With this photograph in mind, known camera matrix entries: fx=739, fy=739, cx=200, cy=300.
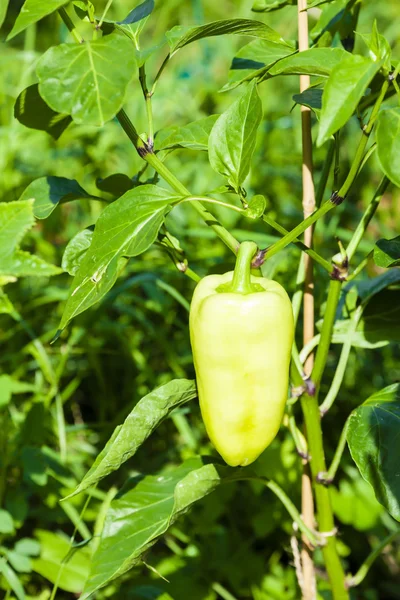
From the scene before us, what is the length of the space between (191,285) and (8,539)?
592 mm

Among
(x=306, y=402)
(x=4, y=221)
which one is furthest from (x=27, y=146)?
(x=306, y=402)

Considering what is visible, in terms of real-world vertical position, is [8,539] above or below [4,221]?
below

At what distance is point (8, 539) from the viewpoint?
4.00 ft

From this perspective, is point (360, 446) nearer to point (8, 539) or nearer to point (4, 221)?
point (4, 221)

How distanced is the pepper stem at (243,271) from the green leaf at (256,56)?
240mm

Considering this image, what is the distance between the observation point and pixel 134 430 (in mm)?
713

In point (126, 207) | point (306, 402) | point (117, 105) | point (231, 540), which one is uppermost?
point (117, 105)

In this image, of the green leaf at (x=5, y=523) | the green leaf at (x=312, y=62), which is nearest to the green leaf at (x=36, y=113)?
the green leaf at (x=312, y=62)

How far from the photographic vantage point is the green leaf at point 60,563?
1085mm

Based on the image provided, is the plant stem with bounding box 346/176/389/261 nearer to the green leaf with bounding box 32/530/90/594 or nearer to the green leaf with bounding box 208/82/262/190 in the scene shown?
the green leaf with bounding box 208/82/262/190

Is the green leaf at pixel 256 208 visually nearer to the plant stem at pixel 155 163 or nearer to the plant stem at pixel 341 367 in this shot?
the plant stem at pixel 155 163

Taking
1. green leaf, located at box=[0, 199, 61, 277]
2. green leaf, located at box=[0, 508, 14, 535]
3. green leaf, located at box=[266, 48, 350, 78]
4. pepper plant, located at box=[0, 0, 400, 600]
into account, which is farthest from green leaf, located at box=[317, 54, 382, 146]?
green leaf, located at box=[0, 508, 14, 535]

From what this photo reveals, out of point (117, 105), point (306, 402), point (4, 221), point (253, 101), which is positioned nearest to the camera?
point (117, 105)

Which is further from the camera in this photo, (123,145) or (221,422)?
(123,145)
